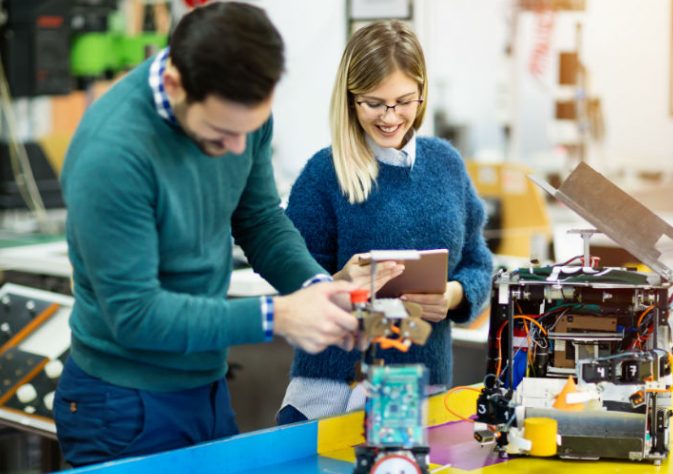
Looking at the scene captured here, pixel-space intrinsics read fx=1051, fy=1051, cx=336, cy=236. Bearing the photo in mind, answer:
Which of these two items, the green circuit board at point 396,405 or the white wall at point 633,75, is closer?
the green circuit board at point 396,405

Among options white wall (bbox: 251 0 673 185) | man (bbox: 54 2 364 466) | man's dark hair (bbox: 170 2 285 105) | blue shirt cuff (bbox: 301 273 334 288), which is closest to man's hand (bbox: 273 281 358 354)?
man (bbox: 54 2 364 466)

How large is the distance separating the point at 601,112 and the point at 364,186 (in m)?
4.78

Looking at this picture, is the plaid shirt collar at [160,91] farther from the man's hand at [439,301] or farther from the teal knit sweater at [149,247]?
the man's hand at [439,301]

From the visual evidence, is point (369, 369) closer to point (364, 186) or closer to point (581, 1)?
point (364, 186)

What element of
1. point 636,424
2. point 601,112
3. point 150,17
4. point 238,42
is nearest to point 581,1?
point 601,112

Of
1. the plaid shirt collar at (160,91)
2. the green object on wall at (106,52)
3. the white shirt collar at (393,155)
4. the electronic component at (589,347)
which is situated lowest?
the electronic component at (589,347)

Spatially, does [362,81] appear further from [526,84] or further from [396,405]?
[526,84]

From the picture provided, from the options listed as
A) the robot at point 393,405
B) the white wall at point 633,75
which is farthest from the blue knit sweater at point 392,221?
the white wall at point 633,75

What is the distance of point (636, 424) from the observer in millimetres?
1962

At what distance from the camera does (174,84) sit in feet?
5.11

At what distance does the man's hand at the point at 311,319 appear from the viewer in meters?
1.60

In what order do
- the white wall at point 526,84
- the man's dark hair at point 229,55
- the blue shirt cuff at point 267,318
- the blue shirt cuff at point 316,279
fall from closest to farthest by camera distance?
1. the man's dark hair at point 229,55
2. the blue shirt cuff at point 267,318
3. the blue shirt cuff at point 316,279
4. the white wall at point 526,84

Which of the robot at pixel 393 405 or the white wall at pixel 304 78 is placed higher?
the white wall at pixel 304 78

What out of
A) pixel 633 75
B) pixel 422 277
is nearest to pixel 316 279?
pixel 422 277
